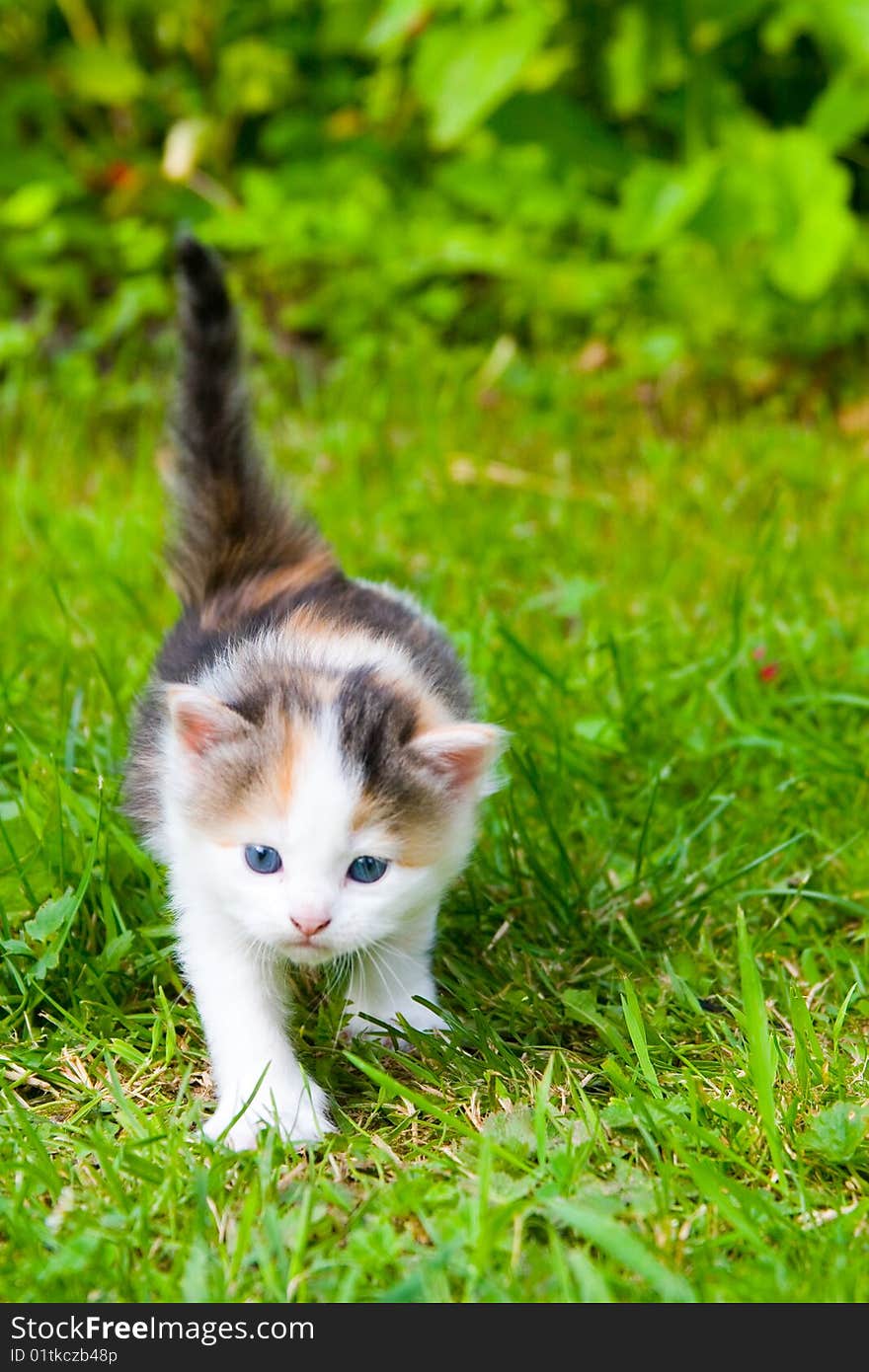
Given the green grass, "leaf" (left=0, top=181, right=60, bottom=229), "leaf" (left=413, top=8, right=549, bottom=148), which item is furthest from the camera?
"leaf" (left=0, top=181, right=60, bottom=229)

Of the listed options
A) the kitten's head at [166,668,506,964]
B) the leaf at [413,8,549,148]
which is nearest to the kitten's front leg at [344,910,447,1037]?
the kitten's head at [166,668,506,964]

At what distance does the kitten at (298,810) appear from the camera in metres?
2.26

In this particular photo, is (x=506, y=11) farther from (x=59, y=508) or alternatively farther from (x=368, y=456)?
(x=59, y=508)

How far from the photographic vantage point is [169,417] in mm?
3332

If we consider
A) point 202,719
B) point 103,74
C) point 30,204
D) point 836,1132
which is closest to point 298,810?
point 202,719

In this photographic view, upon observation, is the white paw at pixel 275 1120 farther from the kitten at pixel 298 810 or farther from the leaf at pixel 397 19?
the leaf at pixel 397 19

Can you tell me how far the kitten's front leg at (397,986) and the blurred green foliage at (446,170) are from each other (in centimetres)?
298

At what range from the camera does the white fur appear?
2240mm

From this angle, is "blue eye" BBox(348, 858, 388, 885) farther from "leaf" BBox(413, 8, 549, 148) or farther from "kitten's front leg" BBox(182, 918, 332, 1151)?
"leaf" BBox(413, 8, 549, 148)

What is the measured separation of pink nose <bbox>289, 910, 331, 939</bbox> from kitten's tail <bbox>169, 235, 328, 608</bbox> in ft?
3.49

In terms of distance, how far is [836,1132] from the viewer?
225cm

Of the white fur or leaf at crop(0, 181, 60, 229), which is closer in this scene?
the white fur

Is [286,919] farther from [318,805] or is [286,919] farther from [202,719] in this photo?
[202,719]

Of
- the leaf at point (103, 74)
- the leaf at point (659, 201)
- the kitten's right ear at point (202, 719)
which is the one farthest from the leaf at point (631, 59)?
the kitten's right ear at point (202, 719)
